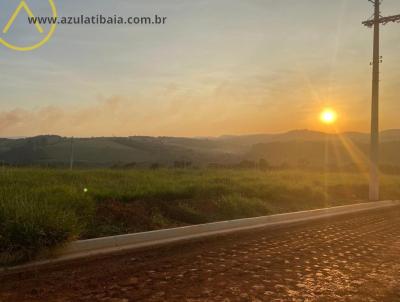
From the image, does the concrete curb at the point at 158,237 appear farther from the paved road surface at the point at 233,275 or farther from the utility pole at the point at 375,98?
the utility pole at the point at 375,98

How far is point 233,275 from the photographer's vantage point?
6.75 m

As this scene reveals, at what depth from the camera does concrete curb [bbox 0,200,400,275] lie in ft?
24.6

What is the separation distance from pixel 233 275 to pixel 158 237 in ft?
9.52

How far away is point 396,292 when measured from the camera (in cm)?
622

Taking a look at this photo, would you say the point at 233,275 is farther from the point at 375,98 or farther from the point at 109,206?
the point at 375,98

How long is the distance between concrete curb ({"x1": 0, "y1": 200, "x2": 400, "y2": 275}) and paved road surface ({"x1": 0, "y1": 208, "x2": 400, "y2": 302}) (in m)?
0.34

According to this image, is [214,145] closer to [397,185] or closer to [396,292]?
[397,185]

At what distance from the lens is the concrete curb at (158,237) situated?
7.49 m

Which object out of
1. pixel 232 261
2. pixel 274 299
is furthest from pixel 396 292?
pixel 232 261

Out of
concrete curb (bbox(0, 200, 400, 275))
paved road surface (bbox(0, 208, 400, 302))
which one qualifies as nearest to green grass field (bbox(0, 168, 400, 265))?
concrete curb (bbox(0, 200, 400, 275))

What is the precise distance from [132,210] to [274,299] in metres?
5.66

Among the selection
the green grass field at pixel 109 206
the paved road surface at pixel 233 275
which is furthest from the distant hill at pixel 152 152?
the paved road surface at pixel 233 275

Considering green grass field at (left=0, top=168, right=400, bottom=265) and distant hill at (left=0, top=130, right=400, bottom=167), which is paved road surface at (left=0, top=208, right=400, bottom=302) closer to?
green grass field at (left=0, top=168, right=400, bottom=265)

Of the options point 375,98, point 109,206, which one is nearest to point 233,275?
point 109,206
